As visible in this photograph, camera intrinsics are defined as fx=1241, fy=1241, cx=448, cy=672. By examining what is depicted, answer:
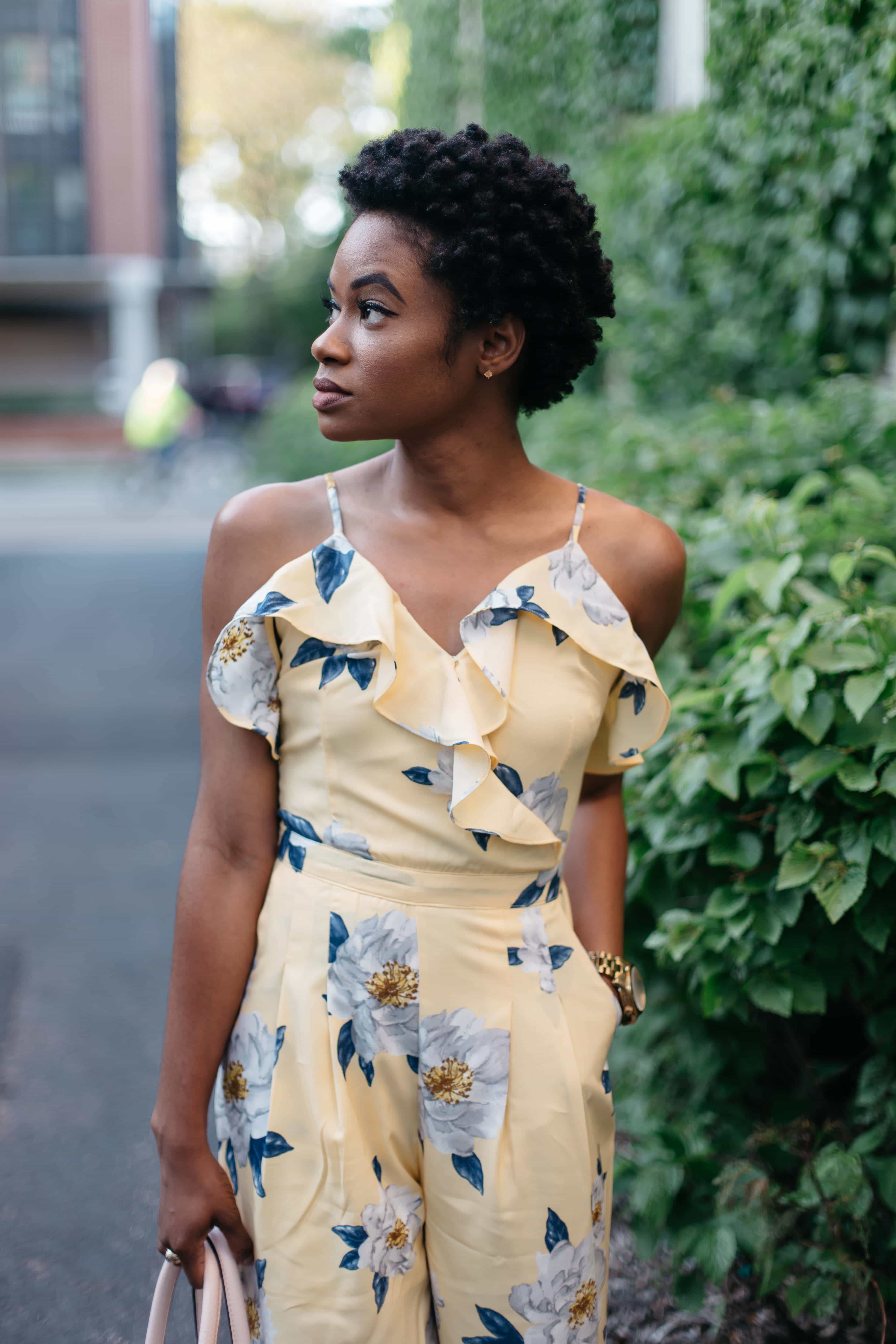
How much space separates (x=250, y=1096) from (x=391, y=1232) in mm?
237

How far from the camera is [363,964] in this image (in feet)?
4.91

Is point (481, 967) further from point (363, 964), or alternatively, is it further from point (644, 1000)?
point (644, 1000)

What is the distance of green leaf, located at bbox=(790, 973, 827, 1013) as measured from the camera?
2.19m

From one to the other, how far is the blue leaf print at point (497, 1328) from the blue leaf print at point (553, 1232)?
0.32 feet

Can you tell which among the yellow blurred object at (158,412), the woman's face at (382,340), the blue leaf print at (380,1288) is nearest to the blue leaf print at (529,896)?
the blue leaf print at (380,1288)

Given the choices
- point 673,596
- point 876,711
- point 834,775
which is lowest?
point 834,775

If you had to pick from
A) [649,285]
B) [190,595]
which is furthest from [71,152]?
[649,285]

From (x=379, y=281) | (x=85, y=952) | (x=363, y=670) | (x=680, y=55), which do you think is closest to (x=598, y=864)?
(x=363, y=670)

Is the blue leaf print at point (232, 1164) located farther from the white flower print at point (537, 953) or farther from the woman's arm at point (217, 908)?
the white flower print at point (537, 953)

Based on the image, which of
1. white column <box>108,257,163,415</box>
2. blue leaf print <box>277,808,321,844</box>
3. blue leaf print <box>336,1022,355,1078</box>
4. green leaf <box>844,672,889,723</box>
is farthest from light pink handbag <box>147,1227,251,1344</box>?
white column <box>108,257,163,415</box>

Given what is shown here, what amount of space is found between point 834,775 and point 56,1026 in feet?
8.71

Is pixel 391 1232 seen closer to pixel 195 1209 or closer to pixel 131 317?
pixel 195 1209

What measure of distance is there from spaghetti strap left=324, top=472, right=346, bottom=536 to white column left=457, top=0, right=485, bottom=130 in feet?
30.6

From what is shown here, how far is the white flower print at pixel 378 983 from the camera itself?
150cm
